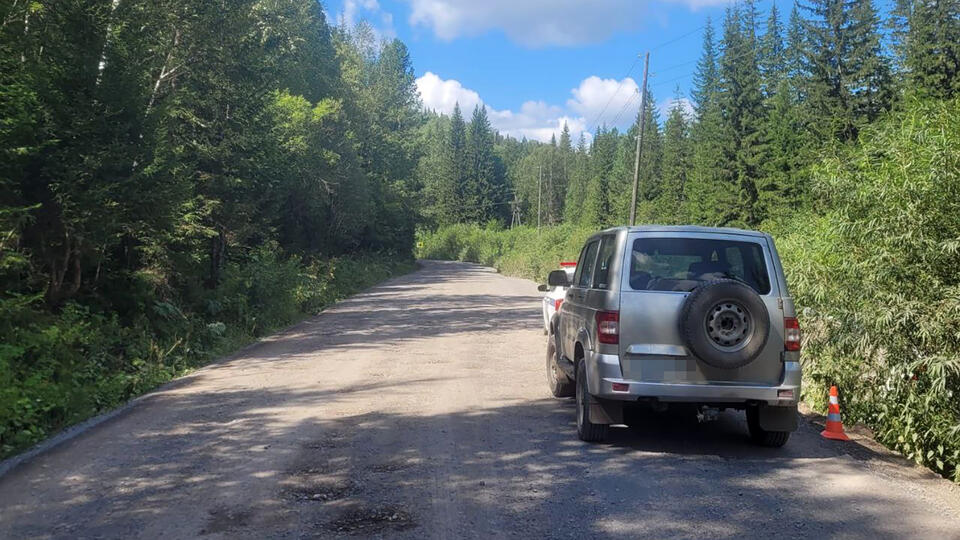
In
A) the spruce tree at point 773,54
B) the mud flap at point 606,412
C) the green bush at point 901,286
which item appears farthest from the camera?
the spruce tree at point 773,54

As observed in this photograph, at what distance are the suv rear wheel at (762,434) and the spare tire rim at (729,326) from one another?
92 centimetres

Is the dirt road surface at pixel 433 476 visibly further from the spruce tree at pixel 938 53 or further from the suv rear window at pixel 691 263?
the spruce tree at pixel 938 53

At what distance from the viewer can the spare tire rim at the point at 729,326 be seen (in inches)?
230

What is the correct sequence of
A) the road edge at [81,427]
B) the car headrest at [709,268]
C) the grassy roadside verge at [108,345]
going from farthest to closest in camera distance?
the grassy roadside verge at [108,345] < the car headrest at [709,268] < the road edge at [81,427]

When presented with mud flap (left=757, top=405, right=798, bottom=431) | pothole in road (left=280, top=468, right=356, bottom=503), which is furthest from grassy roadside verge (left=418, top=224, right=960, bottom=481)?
pothole in road (left=280, top=468, right=356, bottom=503)

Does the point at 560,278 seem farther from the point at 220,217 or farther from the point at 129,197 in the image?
the point at 220,217

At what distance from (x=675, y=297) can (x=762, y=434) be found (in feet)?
5.75

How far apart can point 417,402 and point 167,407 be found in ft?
10.0

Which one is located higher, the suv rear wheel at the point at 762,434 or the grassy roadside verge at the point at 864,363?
the grassy roadside verge at the point at 864,363

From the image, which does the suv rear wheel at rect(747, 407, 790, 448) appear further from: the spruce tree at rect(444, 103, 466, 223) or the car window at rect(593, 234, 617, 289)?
the spruce tree at rect(444, 103, 466, 223)

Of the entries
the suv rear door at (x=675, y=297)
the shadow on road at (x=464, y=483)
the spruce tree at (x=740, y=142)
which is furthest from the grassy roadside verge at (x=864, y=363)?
the spruce tree at (x=740, y=142)

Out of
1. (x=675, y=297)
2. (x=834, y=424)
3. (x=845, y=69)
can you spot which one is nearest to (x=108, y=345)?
(x=675, y=297)

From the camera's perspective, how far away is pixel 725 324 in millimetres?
5855

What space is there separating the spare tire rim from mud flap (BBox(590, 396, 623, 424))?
1131 millimetres
